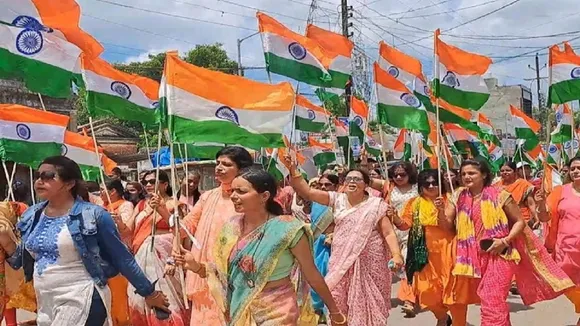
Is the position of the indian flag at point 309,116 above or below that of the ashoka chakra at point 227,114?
above

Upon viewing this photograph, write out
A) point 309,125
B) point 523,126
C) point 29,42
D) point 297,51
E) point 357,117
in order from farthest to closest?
point 523,126
point 357,117
point 309,125
point 297,51
point 29,42

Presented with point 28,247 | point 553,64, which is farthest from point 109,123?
point 28,247

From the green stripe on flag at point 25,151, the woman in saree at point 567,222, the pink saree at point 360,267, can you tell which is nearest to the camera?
the pink saree at point 360,267

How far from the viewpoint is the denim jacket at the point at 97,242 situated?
11.7 ft

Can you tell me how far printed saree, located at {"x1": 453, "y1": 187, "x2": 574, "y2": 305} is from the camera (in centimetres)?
558

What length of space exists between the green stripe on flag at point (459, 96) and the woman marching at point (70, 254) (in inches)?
170

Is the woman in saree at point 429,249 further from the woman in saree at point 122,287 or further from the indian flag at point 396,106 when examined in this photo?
the woman in saree at point 122,287

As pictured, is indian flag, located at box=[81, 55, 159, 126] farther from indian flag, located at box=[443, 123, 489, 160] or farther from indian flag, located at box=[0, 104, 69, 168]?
indian flag, located at box=[443, 123, 489, 160]

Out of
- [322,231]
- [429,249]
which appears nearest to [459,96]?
[429,249]

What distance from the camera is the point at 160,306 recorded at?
375 centimetres

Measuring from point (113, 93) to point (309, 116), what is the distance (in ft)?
19.0

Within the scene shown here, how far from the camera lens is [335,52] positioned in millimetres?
8781

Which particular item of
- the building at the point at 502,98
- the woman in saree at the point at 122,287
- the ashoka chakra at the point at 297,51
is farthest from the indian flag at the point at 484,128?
the building at the point at 502,98

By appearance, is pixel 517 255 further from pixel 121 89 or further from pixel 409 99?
pixel 121 89
